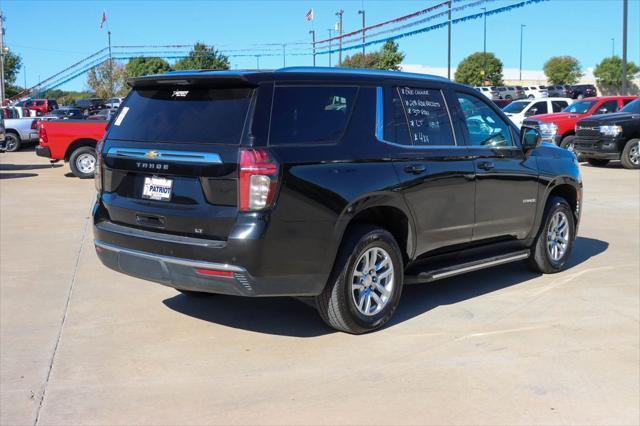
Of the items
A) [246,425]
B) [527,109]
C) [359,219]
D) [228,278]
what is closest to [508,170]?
[359,219]

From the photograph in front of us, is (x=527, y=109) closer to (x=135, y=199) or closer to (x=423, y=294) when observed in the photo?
(x=423, y=294)

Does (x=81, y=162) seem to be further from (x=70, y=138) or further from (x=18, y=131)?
(x=18, y=131)

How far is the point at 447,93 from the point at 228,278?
2.74 meters

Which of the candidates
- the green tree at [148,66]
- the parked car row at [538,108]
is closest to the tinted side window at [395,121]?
the parked car row at [538,108]

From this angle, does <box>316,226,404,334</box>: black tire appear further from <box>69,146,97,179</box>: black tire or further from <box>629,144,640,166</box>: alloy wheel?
<box>629,144,640,166</box>: alloy wheel

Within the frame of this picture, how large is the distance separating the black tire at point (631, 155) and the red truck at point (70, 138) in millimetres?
13207

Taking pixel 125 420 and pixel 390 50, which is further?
pixel 390 50

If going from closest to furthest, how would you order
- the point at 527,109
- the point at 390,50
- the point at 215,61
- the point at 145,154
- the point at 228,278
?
1. the point at 228,278
2. the point at 145,154
3. the point at 527,109
4. the point at 390,50
5. the point at 215,61

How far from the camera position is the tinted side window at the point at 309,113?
4.67 metres

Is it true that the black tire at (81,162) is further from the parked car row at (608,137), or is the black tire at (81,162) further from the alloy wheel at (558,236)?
the alloy wheel at (558,236)

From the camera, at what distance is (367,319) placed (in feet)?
17.1

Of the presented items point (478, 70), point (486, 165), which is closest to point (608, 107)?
point (486, 165)

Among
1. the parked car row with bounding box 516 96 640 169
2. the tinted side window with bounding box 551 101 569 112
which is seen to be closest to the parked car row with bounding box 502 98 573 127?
the tinted side window with bounding box 551 101 569 112

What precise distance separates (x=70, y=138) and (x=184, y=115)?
12.5 metres
